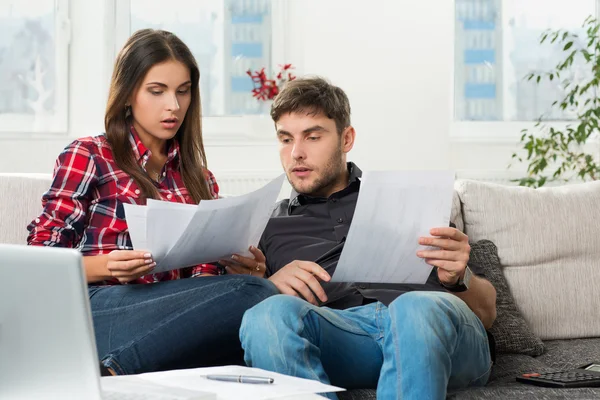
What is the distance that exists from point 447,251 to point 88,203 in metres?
0.81

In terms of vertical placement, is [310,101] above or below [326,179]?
above

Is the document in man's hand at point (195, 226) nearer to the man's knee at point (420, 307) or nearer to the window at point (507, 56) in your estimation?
the man's knee at point (420, 307)

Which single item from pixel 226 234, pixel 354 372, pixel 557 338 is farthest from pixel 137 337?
pixel 557 338

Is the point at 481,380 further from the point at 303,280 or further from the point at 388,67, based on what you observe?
the point at 388,67

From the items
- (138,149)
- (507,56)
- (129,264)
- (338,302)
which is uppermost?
(507,56)

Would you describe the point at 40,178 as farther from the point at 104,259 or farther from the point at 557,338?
the point at 557,338

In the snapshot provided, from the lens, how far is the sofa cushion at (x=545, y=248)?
2.25 m

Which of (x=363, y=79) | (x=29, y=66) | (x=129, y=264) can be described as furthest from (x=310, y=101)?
(x=29, y=66)

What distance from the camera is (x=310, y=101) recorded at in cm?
204

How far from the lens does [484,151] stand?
4.44m

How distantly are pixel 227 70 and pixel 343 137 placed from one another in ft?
7.71

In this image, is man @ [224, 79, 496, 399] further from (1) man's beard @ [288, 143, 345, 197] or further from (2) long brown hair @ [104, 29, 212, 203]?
(2) long brown hair @ [104, 29, 212, 203]

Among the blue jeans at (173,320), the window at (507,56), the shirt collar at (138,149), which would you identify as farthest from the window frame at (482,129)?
the blue jeans at (173,320)

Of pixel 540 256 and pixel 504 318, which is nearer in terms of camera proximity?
pixel 504 318
